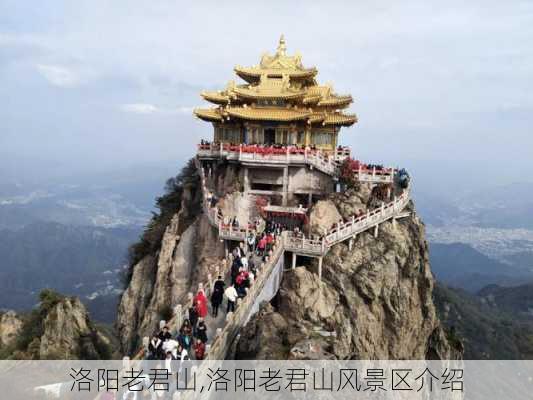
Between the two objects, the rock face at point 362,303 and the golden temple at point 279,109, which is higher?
the golden temple at point 279,109

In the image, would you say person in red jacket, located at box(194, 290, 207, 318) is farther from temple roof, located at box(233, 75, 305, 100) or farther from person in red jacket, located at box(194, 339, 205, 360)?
temple roof, located at box(233, 75, 305, 100)

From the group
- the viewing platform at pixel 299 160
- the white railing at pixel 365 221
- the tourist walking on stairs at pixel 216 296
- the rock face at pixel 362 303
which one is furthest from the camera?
the viewing platform at pixel 299 160

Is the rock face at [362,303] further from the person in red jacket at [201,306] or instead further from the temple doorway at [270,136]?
the temple doorway at [270,136]

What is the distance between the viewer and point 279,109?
35094 millimetres

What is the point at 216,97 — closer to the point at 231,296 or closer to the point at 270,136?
the point at 270,136

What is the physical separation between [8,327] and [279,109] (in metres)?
35.8

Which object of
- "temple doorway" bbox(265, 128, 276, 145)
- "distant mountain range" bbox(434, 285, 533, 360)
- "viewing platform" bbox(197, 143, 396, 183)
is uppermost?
"temple doorway" bbox(265, 128, 276, 145)

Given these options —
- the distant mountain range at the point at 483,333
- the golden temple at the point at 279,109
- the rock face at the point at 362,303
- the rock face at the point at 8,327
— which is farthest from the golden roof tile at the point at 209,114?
the distant mountain range at the point at 483,333

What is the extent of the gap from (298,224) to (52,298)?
2517 centimetres

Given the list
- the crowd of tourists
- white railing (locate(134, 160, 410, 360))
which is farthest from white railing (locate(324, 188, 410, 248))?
the crowd of tourists

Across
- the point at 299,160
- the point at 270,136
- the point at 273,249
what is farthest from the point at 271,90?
the point at 273,249

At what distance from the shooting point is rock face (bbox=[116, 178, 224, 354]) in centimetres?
3005

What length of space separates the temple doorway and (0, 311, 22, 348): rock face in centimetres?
3114

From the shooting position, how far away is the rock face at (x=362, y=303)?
20.4 metres
